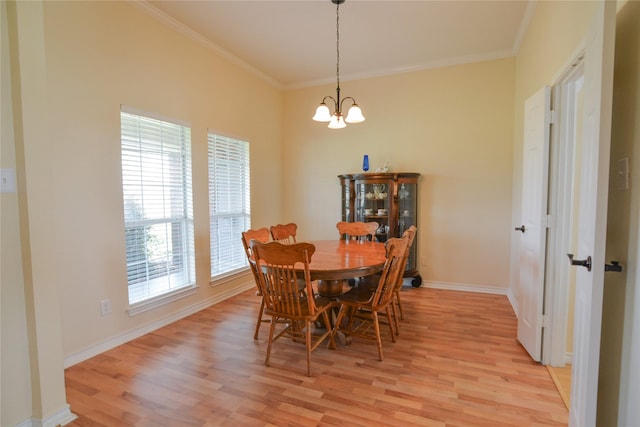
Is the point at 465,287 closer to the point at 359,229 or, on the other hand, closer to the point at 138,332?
the point at 359,229

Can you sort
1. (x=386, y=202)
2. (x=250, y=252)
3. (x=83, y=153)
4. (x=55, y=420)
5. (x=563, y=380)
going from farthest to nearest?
(x=386, y=202)
(x=250, y=252)
(x=83, y=153)
(x=563, y=380)
(x=55, y=420)

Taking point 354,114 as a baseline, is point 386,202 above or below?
below

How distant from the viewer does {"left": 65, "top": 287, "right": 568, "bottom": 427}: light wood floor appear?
1835 mm

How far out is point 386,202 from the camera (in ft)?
14.2

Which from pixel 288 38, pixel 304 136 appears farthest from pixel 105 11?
pixel 304 136

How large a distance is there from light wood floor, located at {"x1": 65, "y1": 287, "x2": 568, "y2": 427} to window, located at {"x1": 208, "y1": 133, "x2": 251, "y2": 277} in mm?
1167

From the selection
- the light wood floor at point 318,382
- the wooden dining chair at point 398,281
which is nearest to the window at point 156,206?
the light wood floor at point 318,382

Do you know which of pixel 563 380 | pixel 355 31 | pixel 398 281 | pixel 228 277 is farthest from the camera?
pixel 228 277

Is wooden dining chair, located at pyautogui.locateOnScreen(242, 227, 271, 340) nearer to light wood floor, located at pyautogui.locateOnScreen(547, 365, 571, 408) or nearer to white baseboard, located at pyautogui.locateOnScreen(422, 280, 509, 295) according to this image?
light wood floor, located at pyautogui.locateOnScreen(547, 365, 571, 408)

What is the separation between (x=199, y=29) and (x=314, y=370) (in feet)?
11.4

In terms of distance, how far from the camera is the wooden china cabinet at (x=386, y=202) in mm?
4223

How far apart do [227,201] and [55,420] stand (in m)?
2.70

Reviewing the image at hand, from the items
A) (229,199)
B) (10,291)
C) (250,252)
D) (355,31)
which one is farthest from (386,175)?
(10,291)

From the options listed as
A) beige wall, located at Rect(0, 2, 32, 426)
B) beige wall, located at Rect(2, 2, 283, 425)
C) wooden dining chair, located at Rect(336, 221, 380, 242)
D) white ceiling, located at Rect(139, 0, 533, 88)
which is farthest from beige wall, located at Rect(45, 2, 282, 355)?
wooden dining chair, located at Rect(336, 221, 380, 242)
